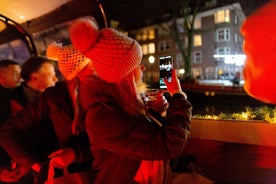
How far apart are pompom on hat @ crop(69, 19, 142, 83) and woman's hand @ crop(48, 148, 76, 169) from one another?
2.14ft

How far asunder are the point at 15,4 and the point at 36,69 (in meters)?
0.84

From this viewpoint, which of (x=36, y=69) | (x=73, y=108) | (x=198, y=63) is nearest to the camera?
(x=73, y=108)

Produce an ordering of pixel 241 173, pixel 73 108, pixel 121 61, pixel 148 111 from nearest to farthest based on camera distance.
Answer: pixel 121 61, pixel 148 111, pixel 73 108, pixel 241 173

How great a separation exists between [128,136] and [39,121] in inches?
42.5

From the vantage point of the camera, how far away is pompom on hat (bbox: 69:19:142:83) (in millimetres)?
1521

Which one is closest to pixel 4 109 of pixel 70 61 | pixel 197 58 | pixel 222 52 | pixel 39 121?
pixel 39 121

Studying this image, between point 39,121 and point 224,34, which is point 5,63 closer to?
point 39,121

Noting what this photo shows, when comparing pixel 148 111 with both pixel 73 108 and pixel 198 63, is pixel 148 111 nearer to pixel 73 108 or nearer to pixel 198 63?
pixel 73 108

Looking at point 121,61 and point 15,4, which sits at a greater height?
point 15,4

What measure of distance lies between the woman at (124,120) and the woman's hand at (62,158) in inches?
13.2

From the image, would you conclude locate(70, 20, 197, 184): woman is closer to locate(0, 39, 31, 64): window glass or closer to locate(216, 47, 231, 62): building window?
locate(0, 39, 31, 64): window glass

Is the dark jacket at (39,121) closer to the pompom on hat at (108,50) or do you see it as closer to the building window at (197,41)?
the pompom on hat at (108,50)

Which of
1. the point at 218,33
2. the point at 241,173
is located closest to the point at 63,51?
the point at 241,173

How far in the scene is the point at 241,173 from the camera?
9.05 feet
